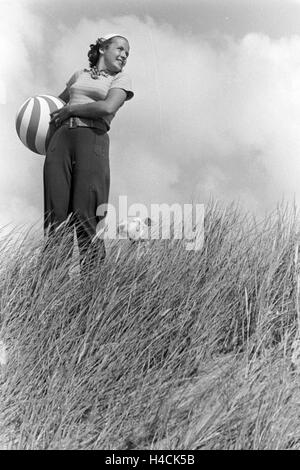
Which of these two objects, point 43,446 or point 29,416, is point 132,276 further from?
point 43,446

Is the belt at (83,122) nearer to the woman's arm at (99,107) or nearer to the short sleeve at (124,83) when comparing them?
the woman's arm at (99,107)

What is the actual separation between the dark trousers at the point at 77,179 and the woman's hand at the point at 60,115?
0.20 ft

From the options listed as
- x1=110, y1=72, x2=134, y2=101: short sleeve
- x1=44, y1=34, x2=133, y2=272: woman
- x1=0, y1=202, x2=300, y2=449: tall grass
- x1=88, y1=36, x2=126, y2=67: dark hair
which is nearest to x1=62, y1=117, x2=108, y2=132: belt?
x1=44, y1=34, x2=133, y2=272: woman

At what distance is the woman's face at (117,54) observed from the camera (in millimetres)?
4586

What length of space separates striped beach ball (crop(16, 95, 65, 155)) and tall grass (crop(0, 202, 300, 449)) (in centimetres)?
92

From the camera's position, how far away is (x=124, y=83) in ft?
14.8

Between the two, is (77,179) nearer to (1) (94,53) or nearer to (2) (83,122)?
(2) (83,122)

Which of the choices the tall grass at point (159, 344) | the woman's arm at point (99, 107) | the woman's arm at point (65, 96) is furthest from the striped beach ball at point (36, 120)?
the tall grass at point (159, 344)

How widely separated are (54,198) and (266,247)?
4.62 feet

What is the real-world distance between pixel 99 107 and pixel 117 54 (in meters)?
0.48

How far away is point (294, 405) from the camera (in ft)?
9.45

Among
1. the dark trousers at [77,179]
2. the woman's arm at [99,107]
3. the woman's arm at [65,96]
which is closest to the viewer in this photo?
the woman's arm at [99,107]

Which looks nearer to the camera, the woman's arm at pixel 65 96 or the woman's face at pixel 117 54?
the woman's face at pixel 117 54
